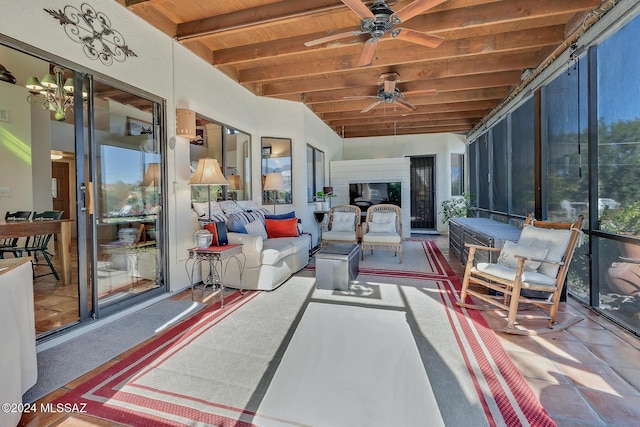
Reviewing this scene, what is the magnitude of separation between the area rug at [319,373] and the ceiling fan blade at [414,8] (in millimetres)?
2409

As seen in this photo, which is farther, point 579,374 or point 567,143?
point 567,143

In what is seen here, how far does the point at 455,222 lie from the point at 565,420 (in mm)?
4169

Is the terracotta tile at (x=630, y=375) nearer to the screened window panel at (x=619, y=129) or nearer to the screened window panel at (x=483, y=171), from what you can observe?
the screened window panel at (x=619, y=129)

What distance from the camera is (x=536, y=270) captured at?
273cm

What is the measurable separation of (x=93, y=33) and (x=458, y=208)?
8302 mm

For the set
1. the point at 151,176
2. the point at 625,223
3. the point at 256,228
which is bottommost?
the point at 256,228

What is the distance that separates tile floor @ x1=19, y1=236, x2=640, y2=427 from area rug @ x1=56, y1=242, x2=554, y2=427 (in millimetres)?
92

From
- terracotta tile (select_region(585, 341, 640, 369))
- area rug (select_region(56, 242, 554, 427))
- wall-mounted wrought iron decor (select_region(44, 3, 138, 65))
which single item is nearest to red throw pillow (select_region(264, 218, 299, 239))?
area rug (select_region(56, 242, 554, 427))

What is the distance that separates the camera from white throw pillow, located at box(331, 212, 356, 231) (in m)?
5.36

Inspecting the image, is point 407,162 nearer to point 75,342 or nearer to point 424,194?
point 424,194

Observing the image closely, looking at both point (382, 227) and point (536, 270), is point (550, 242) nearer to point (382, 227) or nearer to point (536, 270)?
point (536, 270)

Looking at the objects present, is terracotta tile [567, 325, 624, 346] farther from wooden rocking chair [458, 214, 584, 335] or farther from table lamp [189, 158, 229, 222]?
table lamp [189, 158, 229, 222]

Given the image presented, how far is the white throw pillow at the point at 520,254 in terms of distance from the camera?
266 cm

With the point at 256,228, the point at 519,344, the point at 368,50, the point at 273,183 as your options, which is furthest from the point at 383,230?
the point at 519,344
